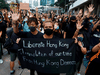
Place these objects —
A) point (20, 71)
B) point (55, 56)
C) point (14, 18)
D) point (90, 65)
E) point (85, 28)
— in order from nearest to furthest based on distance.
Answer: point (90, 65), point (55, 56), point (14, 18), point (85, 28), point (20, 71)

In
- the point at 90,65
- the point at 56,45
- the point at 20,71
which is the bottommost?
the point at 20,71

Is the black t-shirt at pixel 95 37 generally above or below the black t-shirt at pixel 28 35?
below

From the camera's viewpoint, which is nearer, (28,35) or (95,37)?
(28,35)

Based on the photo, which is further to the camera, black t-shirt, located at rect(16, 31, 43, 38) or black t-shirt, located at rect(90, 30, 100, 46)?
black t-shirt, located at rect(90, 30, 100, 46)

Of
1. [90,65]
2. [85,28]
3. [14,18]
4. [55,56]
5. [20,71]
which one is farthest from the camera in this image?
[20,71]

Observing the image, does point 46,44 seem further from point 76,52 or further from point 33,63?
point 76,52

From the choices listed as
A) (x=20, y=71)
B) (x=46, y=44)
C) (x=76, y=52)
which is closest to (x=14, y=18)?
(x=46, y=44)

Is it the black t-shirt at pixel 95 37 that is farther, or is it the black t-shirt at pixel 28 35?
the black t-shirt at pixel 95 37

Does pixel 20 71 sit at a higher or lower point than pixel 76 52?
lower

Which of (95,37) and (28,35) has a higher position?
(28,35)

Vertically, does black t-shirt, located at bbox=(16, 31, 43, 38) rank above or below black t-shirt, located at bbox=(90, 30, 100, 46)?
above

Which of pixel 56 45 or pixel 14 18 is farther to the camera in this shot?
pixel 14 18

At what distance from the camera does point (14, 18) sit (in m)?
2.38

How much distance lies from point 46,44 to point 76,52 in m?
0.70
